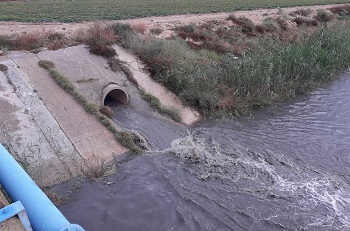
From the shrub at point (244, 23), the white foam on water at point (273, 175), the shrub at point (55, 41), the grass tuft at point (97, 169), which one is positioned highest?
the shrub at point (55, 41)

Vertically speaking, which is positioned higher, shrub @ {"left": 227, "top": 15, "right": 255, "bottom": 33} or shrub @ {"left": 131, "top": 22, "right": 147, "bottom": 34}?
shrub @ {"left": 131, "top": 22, "right": 147, "bottom": 34}

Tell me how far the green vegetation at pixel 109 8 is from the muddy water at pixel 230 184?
14025mm

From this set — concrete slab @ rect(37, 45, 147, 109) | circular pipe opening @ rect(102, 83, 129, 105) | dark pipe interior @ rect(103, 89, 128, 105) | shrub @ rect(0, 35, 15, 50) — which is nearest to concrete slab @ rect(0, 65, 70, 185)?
concrete slab @ rect(37, 45, 147, 109)

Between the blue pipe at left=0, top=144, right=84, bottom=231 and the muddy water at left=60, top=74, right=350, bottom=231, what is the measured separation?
2861 mm

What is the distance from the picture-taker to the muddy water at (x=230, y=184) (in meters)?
9.74

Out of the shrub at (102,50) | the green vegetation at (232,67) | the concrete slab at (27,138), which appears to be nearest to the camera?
the concrete slab at (27,138)

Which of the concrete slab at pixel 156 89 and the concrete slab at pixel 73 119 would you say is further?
the concrete slab at pixel 156 89

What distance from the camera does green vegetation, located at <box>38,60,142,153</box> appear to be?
12.8 metres

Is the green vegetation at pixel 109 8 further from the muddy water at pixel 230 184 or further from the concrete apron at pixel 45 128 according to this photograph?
the muddy water at pixel 230 184

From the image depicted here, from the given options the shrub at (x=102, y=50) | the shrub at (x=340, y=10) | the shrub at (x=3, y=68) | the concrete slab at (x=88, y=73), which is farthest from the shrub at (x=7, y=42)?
the shrub at (x=340, y=10)

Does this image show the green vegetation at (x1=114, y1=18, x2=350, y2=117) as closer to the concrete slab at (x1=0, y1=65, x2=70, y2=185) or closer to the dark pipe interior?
the dark pipe interior

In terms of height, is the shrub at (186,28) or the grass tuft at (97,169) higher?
the shrub at (186,28)

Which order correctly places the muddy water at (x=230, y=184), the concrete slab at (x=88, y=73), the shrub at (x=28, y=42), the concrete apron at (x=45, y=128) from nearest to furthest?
the muddy water at (x=230, y=184) < the concrete apron at (x=45, y=128) < the concrete slab at (x=88, y=73) < the shrub at (x=28, y=42)

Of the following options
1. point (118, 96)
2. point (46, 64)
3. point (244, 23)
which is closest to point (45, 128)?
point (46, 64)
